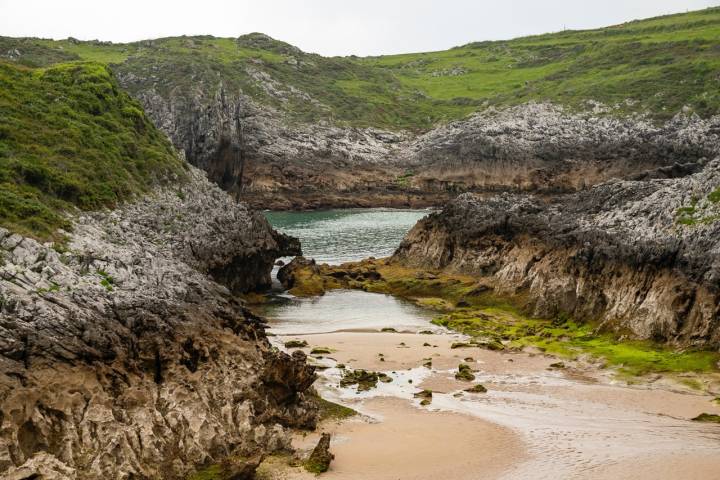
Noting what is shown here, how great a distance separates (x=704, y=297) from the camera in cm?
3481

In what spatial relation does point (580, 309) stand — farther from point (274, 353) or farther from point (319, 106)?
point (319, 106)

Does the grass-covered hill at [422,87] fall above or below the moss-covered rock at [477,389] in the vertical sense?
above

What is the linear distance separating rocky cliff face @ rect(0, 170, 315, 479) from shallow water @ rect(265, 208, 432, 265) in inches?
1732

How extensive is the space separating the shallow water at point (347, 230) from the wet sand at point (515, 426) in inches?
1481

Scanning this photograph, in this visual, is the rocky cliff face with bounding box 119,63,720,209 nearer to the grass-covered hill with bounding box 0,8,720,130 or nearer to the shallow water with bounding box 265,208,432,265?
the grass-covered hill with bounding box 0,8,720,130

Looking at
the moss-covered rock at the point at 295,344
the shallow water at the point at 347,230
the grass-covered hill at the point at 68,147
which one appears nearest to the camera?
the grass-covered hill at the point at 68,147

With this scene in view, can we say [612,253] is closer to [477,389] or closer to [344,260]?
[477,389]

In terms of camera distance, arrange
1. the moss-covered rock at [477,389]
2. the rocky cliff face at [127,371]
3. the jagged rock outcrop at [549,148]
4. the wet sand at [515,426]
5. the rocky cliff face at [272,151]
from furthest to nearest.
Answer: the rocky cliff face at [272,151]
the jagged rock outcrop at [549,148]
the moss-covered rock at [477,389]
the wet sand at [515,426]
the rocky cliff face at [127,371]

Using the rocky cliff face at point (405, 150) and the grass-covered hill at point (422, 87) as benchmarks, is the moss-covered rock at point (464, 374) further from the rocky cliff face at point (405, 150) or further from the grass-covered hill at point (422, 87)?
the grass-covered hill at point (422, 87)

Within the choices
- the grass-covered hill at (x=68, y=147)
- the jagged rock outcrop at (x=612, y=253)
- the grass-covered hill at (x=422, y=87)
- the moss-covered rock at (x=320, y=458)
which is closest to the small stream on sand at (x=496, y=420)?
the moss-covered rock at (x=320, y=458)

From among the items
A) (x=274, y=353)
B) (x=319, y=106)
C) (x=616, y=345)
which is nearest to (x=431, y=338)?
(x=616, y=345)

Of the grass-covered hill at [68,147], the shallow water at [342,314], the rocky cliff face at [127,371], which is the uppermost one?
the grass-covered hill at [68,147]

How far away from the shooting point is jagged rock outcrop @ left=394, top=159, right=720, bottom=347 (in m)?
36.1

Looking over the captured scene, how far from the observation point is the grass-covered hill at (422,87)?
13500cm
